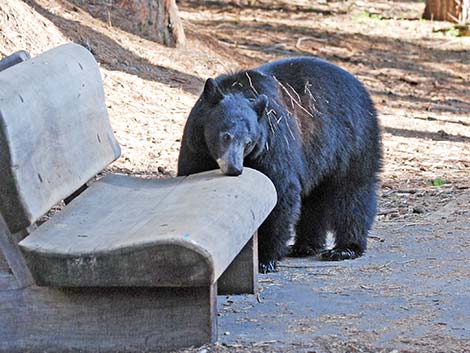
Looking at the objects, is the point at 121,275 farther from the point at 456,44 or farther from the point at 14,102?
the point at 456,44

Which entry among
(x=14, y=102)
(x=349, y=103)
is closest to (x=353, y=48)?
(x=349, y=103)

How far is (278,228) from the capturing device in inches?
253

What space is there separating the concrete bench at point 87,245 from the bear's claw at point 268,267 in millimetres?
1336

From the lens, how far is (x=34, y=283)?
14.1 ft

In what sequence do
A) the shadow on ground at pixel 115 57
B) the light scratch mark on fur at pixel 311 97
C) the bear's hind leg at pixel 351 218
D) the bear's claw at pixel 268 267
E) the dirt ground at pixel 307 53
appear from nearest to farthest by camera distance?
the bear's claw at pixel 268 267, the light scratch mark on fur at pixel 311 97, the bear's hind leg at pixel 351 218, the dirt ground at pixel 307 53, the shadow on ground at pixel 115 57

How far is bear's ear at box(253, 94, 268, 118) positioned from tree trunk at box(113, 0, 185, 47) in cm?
738

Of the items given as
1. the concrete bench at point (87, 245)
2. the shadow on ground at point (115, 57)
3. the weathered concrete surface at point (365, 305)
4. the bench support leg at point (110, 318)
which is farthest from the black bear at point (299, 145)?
the shadow on ground at point (115, 57)

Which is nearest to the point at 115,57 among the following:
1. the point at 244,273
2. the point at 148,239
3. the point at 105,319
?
the point at 244,273

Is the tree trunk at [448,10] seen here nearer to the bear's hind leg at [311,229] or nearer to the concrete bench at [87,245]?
the bear's hind leg at [311,229]

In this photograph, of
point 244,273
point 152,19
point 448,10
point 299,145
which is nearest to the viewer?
point 244,273

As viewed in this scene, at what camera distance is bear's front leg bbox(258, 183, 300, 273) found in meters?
6.37

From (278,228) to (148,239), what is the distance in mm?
2539

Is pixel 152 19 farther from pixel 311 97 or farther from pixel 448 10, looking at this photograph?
pixel 448 10

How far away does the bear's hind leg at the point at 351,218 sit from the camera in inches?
279
